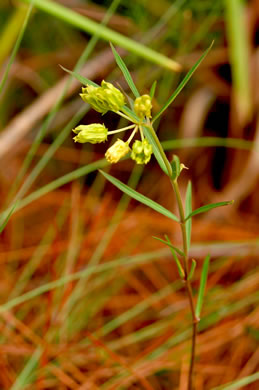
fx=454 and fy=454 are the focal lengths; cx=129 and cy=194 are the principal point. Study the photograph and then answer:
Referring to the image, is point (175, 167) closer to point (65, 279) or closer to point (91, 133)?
point (91, 133)

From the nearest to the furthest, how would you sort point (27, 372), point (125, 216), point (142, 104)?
point (142, 104) < point (27, 372) < point (125, 216)

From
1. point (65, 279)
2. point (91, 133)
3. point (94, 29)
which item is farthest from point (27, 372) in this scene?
point (94, 29)

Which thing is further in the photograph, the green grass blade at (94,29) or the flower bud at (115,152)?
the green grass blade at (94,29)

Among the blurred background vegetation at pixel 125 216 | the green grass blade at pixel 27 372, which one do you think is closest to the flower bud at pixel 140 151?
the blurred background vegetation at pixel 125 216

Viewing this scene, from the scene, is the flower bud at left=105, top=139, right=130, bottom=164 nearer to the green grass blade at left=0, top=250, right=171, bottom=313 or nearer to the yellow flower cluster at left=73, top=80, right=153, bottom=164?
the yellow flower cluster at left=73, top=80, right=153, bottom=164

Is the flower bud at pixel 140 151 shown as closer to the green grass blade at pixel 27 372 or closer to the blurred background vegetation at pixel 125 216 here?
the blurred background vegetation at pixel 125 216

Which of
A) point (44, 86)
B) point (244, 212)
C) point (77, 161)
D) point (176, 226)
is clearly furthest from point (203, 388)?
point (44, 86)

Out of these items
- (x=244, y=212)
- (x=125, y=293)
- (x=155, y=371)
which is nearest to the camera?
(x=155, y=371)

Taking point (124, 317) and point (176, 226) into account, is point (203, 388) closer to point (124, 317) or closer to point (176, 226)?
point (124, 317)

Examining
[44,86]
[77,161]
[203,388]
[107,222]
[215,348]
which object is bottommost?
[203,388]
